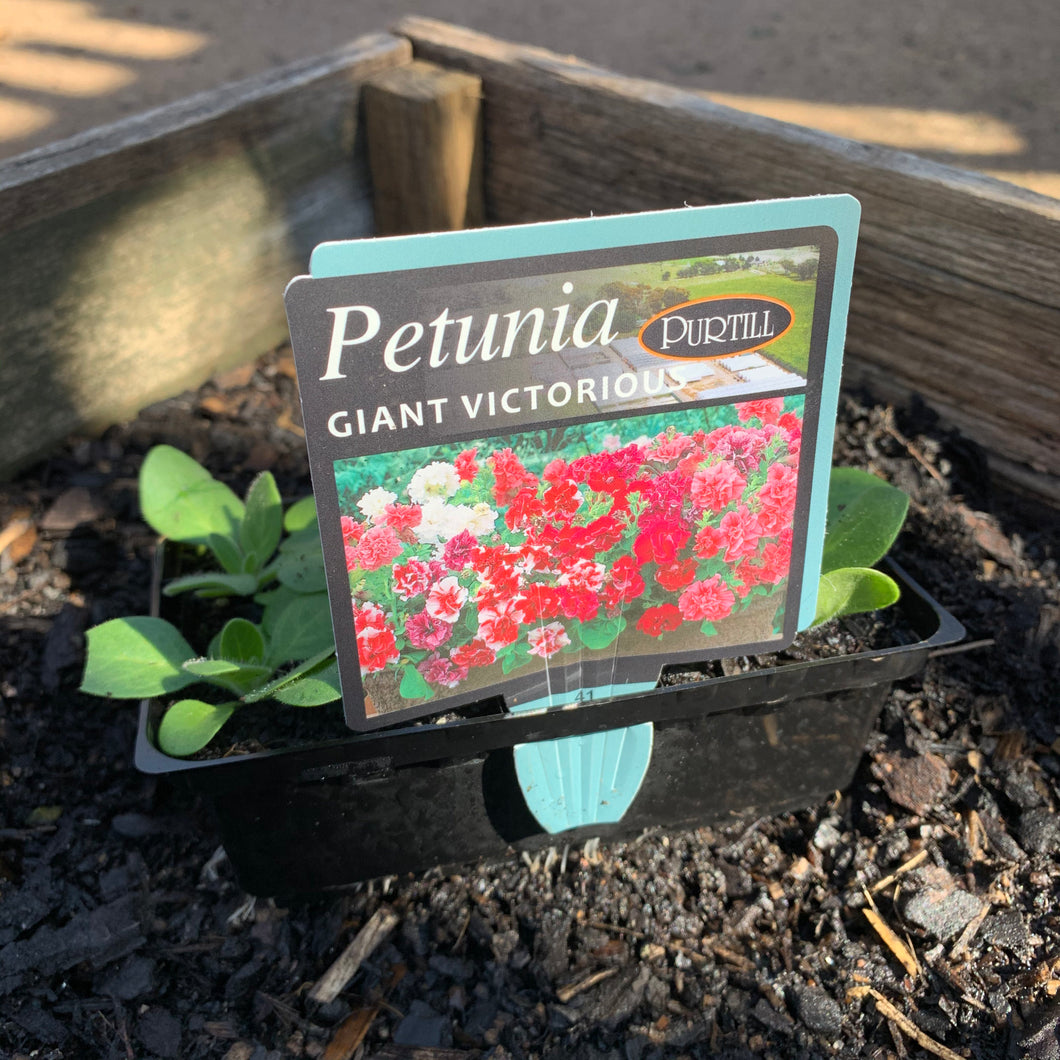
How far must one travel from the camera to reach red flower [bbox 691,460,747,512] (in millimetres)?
879

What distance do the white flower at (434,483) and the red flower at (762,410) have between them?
0.25 metres

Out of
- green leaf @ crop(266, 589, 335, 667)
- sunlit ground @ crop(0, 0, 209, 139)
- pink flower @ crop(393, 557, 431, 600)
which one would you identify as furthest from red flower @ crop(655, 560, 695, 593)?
sunlit ground @ crop(0, 0, 209, 139)

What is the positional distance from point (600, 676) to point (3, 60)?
1.85 m

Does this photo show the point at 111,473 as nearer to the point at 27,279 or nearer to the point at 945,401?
the point at 27,279

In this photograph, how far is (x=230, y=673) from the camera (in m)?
0.97

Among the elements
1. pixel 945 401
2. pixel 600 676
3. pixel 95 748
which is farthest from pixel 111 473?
pixel 945 401

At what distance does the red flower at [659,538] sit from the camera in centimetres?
88

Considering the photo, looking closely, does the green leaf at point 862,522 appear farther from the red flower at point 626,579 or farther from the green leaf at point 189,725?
the green leaf at point 189,725

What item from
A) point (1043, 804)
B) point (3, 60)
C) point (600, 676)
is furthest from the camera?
point (3, 60)

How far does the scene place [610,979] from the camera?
3.41 ft

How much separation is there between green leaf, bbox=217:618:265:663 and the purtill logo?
1.62 feet

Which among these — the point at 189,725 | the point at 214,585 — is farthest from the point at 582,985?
the point at 214,585

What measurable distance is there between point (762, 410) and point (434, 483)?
11.3 inches

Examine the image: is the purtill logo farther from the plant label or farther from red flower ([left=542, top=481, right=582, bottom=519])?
red flower ([left=542, top=481, right=582, bottom=519])
